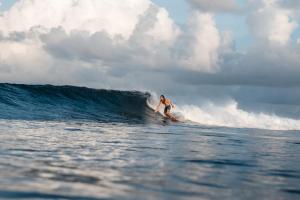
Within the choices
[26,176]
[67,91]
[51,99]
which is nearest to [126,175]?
[26,176]

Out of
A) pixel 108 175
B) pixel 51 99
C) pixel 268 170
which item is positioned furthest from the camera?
pixel 51 99

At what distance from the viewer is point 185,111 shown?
35438 millimetres

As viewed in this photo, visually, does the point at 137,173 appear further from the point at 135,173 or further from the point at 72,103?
the point at 72,103

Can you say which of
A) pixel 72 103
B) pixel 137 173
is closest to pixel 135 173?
pixel 137 173

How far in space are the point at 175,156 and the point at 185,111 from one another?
27.8m

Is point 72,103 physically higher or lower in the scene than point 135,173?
higher

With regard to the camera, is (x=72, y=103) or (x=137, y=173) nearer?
(x=137, y=173)

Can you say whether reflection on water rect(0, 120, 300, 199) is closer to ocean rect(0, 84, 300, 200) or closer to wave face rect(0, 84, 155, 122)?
ocean rect(0, 84, 300, 200)

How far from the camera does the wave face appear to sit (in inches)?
894

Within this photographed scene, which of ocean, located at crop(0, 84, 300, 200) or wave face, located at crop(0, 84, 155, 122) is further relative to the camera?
wave face, located at crop(0, 84, 155, 122)

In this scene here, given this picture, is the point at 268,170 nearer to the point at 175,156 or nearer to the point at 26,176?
the point at 175,156

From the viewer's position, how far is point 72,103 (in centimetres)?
2797

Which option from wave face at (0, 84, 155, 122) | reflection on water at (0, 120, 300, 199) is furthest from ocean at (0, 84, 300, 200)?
wave face at (0, 84, 155, 122)

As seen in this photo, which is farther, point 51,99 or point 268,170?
point 51,99
